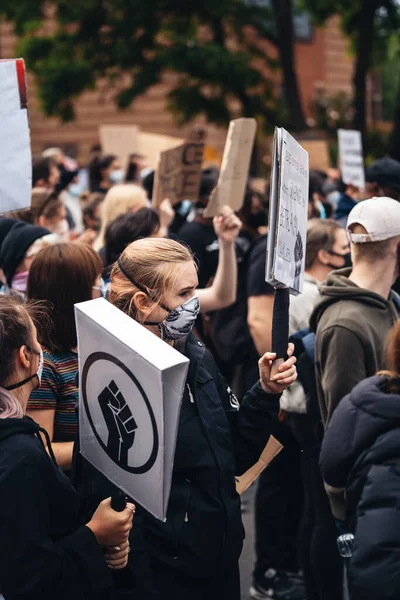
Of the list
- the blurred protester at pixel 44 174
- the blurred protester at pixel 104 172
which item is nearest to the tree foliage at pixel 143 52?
the blurred protester at pixel 104 172

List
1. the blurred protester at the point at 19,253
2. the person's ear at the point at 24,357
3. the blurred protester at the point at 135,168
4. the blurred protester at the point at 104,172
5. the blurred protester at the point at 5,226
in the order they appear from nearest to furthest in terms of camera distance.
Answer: the person's ear at the point at 24,357
the blurred protester at the point at 19,253
the blurred protester at the point at 5,226
the blurred protester at the point at 135,168
the blurred protester at the point at 104,172

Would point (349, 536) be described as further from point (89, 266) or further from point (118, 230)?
point (118, 230)

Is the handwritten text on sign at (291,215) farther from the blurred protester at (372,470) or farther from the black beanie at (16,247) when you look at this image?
the black beanie at (16,247)

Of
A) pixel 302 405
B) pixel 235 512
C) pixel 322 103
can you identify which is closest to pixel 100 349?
pixel 235 512

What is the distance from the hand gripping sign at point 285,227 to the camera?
276 centimetres

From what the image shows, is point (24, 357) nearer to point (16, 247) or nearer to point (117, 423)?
point (117, 423)

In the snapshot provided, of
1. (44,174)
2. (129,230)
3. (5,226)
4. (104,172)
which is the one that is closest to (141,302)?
(129,230)

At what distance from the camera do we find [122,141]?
12086 mm

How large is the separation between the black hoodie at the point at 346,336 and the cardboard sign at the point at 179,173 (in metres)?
2.01

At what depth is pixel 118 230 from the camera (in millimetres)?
4820

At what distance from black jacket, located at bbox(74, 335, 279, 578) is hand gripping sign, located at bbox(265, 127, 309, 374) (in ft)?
0.86

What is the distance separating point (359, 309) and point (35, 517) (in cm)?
181

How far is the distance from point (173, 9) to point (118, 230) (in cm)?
1472

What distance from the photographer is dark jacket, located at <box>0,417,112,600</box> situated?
235cm
